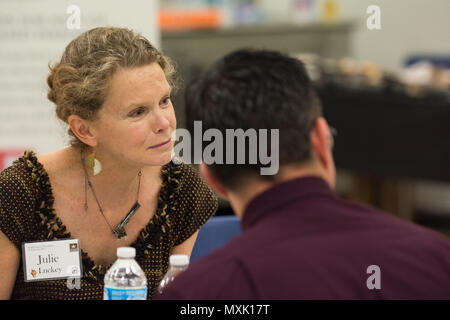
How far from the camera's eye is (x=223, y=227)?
245cm

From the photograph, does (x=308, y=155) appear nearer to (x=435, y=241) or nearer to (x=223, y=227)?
(x=435, y=241)

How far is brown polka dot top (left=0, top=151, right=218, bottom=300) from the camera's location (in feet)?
6.35

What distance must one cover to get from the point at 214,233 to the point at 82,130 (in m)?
0.69

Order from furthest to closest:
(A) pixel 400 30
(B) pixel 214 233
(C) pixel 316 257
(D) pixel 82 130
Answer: (A) pixel 400 30
(B) pixel 214 233
(D) pixel 82 130
(C) pixel 316 257

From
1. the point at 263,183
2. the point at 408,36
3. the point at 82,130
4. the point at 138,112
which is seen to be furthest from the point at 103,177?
the point at 408,36

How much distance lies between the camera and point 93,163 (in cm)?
205

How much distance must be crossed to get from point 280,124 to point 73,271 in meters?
0.91

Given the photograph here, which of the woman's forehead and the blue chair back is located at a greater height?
the woman's forehead

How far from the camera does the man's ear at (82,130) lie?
1.93 meters

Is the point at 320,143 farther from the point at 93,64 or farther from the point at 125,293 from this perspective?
the point at 93,64

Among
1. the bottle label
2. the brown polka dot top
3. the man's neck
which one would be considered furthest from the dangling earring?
the man's neck

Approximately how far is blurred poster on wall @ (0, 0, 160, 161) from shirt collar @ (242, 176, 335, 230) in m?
2.18

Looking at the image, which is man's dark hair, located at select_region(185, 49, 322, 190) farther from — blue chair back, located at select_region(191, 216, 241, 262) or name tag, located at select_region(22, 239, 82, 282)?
blue chair back, located at select_region(191, 216, 241, 262)

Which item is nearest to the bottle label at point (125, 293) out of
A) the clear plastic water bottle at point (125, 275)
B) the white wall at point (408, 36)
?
the clear plastic water bottle at point (125, 275)
